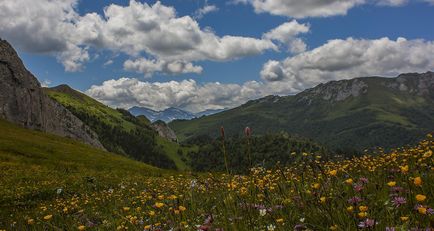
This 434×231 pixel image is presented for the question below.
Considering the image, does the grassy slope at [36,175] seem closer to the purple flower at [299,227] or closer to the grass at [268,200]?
the grass at [268,200]

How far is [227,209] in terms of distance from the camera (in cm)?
511

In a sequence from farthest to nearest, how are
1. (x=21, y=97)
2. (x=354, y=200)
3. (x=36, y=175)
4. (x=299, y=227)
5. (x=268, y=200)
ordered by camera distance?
(x=21, y=97) < (x=36, y=175) < (x=268, y=200) < (x=299, y=227) < (x=354, y=200)

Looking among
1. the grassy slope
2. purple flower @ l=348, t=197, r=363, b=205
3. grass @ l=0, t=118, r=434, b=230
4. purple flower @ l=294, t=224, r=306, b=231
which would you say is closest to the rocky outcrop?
the grassy slope

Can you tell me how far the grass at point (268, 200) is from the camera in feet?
13.2

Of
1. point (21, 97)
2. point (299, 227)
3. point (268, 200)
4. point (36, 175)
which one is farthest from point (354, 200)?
point (21, 97)

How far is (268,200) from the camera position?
5098 millimetres

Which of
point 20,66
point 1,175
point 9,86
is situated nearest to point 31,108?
point 9,86

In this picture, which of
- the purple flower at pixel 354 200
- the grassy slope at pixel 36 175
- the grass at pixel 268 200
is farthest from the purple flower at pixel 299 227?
the grassy slope at pixel 36 175

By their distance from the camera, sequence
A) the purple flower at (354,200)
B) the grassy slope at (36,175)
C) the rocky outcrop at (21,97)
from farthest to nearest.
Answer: the rocky outcrop at (21,97), the grassy slope at (36,175), the purple flower at (354,200)

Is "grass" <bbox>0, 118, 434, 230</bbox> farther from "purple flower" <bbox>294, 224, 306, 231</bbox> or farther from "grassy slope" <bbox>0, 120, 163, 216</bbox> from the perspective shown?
"grassy slope" <bbox>0, 120, 163, 216</bbox>

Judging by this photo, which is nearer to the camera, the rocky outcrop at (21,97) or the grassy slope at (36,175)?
the grassy slope at (36,175)

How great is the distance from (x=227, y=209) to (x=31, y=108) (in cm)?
10894

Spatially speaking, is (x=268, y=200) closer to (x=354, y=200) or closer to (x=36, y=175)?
(x=354, y=200)

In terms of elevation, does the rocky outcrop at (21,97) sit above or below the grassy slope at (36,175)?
above
